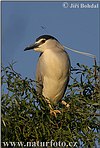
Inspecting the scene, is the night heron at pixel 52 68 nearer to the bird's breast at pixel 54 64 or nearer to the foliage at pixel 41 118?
the bird's breast at pixel 54 64

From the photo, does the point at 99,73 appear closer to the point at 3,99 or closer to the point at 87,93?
the point at 87,93

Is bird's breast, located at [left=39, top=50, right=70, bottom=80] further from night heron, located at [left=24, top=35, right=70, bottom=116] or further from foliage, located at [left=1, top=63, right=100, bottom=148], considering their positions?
foliage, located at [left=1, top=63, right=100, bottom=148]

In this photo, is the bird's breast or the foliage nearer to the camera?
the foliage

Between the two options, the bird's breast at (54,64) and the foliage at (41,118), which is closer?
the foliage at (41,118)

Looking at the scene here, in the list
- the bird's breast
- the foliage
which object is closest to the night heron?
the bird's breast

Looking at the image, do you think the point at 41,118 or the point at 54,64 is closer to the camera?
the point at 41,118

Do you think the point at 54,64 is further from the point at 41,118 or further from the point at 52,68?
the point at 41,118

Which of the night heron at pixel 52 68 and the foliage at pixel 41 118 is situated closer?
the foliage at pixel 41 118

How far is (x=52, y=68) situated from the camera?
2818mm

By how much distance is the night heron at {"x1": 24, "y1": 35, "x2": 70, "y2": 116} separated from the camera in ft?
9.16

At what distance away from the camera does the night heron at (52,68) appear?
279 centimetres

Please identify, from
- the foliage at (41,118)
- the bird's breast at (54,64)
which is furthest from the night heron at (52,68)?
the foliage at (41,118)

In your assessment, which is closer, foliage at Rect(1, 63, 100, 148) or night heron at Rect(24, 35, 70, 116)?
foliage at Rect(1, 63, 100, 148)

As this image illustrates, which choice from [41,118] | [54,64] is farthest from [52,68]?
[41,118]
